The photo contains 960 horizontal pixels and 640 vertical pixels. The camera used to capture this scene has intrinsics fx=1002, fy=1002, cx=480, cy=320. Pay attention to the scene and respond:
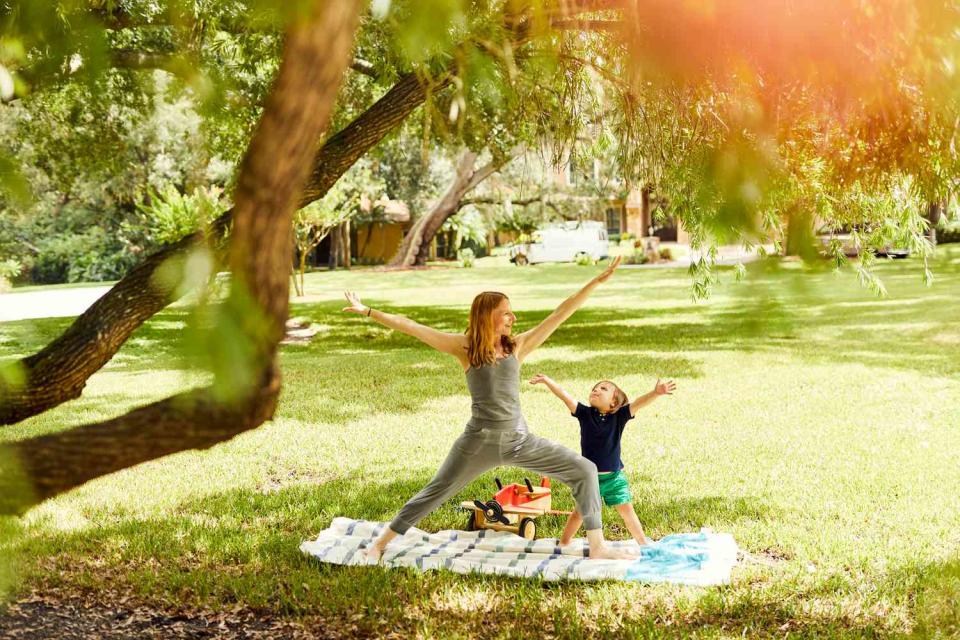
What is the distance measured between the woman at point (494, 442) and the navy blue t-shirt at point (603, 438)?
0.94ft

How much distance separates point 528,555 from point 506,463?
0.53m

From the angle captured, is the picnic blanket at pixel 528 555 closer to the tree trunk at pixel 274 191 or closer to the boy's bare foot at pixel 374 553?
the boy's bare foot at pixel 374 553

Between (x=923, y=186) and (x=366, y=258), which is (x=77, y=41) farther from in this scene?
(x=366, y=258)

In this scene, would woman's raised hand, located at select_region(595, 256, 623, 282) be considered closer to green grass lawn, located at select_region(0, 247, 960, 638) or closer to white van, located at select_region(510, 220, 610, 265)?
green grass lawn, located at select_region(0, 247, 960, 638)

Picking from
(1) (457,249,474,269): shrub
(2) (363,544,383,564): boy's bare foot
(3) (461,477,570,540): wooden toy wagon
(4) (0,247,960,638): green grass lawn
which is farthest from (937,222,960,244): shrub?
(1) (457,249,474,269): shrub

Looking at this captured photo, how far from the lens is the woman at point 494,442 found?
473 centimetres

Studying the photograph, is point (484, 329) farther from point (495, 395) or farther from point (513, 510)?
point (513, 510)

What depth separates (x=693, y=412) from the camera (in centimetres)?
912

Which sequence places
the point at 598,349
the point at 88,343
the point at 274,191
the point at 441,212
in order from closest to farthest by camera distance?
1. the point at 274,191
2. the point at 88,343
3. the point at 598,349
4. the point at 441,212

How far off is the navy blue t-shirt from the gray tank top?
46 centimetres

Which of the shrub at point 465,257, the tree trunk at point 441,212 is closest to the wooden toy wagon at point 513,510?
the tree trunk at point 441,212

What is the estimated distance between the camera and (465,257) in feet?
139

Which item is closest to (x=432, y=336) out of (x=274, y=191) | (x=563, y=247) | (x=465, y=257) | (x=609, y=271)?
(x=609, y=271)

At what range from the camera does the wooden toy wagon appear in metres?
5.30
